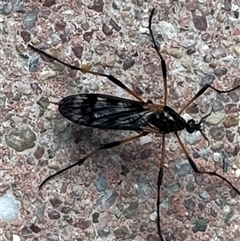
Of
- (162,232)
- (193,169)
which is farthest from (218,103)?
(162,232)

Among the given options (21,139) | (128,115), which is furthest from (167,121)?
(21,139)

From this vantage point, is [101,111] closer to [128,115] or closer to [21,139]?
[128,115]

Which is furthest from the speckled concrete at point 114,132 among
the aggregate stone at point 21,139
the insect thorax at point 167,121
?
the insect thorax at point 167,121

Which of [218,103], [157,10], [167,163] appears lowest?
[167,163]

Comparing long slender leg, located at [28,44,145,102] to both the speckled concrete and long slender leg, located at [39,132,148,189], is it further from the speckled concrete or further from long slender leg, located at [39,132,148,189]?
long slender leg, located at [39,132,148,189]

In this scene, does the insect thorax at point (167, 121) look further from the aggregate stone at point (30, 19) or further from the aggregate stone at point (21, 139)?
the aggregate stone at point (30, 19)

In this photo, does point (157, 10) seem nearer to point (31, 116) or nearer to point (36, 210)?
point (31, 116)
